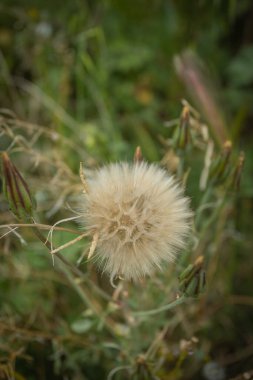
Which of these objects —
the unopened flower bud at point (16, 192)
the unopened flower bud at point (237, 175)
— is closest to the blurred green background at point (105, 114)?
the unopened flower bud at point (16, 192)

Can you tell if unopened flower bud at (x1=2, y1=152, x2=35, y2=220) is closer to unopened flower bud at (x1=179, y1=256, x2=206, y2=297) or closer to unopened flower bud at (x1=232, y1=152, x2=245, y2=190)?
unopened flower bud at (x1=179, y1=256, x2=206, y2=297)

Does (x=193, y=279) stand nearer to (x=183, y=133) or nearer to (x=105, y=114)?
(x=183, y=133)

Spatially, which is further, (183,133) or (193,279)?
(183,133)

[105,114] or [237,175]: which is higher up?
[105,114]

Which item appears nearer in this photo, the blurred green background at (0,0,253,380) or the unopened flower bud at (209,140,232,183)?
the unopened flower bud at (209,140,232,183)

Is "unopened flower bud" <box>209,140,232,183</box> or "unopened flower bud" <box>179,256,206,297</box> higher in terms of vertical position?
"unopened flower bud" <box>209,140,232,183</box>

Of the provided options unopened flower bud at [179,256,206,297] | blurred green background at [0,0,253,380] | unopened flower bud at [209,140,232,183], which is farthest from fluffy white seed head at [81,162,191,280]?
blurred green background at [0,0,253,380]

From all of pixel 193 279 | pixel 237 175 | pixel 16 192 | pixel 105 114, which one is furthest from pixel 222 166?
pixel 105 114

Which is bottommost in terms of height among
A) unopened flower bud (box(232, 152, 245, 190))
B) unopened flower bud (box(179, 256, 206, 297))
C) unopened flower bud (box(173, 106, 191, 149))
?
unopened flower bud (box(179, 256, 206, 297))
